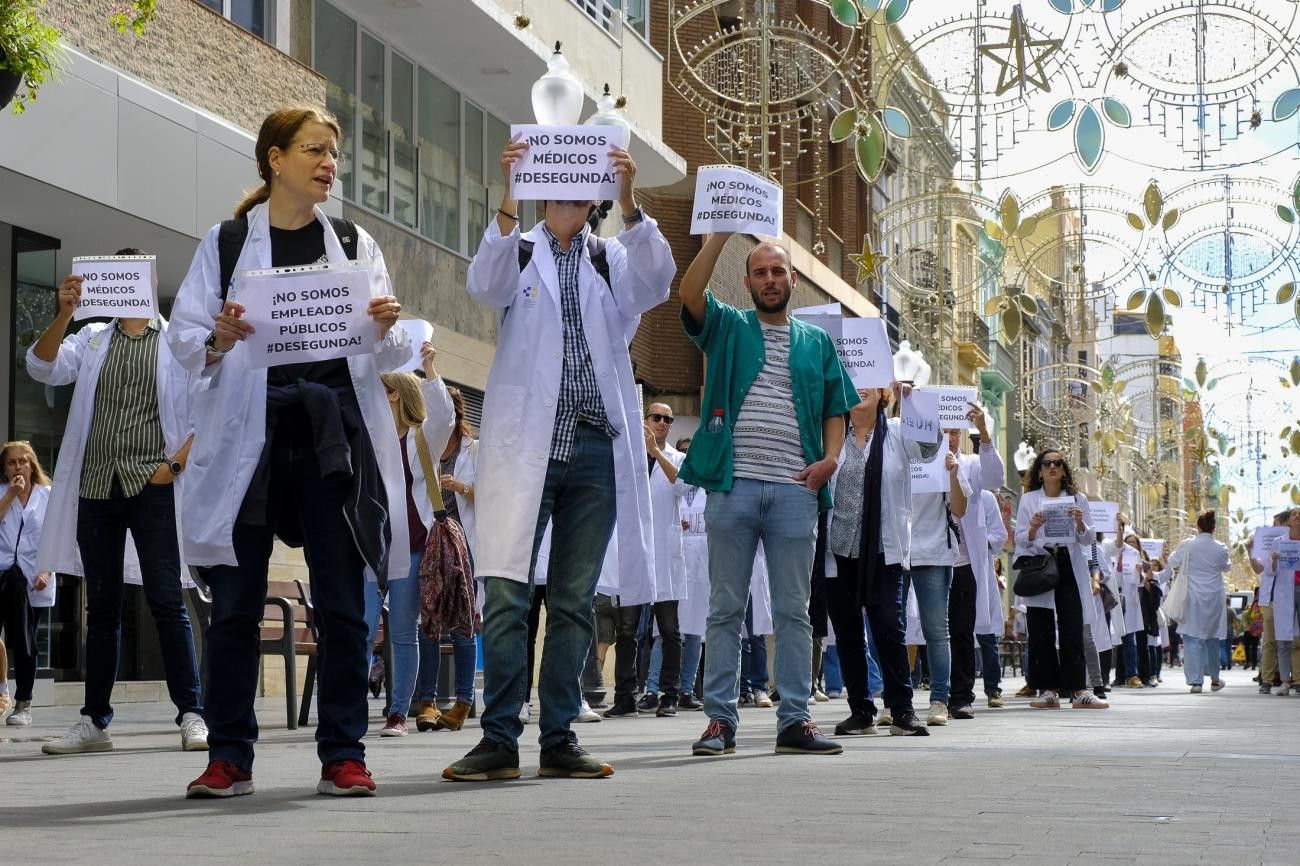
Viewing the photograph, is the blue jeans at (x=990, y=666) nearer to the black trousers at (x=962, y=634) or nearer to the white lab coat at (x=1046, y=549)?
the white lab coat at (x=1046, y=549)

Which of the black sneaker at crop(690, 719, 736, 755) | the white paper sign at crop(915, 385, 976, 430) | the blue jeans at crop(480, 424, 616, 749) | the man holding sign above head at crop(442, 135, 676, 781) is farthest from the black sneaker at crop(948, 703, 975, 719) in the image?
the blue jeans at crop(480, 424, 616, 749)

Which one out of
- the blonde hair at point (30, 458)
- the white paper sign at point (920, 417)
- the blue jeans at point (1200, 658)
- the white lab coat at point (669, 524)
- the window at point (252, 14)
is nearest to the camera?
the white paper sign at point (920, 417)

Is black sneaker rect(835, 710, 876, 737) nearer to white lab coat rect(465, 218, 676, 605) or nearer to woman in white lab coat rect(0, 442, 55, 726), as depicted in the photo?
white lab coat rect(465, 218, 676, 605)

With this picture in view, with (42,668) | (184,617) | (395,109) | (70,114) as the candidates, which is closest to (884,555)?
(184,617)

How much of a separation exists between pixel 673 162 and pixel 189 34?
1216cm

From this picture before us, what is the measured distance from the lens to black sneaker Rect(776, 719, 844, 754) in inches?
354

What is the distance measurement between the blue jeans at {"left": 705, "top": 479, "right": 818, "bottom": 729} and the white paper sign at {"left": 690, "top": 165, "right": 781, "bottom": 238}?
1130mm

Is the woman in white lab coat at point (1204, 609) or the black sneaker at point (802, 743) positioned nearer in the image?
the black sneaker at point (802, 743)

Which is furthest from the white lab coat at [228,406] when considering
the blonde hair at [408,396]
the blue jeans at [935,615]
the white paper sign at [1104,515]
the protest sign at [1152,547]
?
the protest sign at [1152,547]

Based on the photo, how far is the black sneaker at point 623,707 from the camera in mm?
14523

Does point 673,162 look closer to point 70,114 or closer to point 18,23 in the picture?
point 70,114

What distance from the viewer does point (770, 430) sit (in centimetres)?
904

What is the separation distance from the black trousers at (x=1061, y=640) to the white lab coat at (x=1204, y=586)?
8141 millimetres

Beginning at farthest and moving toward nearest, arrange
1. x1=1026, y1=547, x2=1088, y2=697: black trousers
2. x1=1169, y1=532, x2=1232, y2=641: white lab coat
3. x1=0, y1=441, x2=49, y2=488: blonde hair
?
x1=1169, y1=532, x2=1232, y2=641: white lab coat < x1=1026, y1=547, x2=1088, y2=697: black trousers < x1=0, y1=441, x2=49, y2=488: blonde hair
